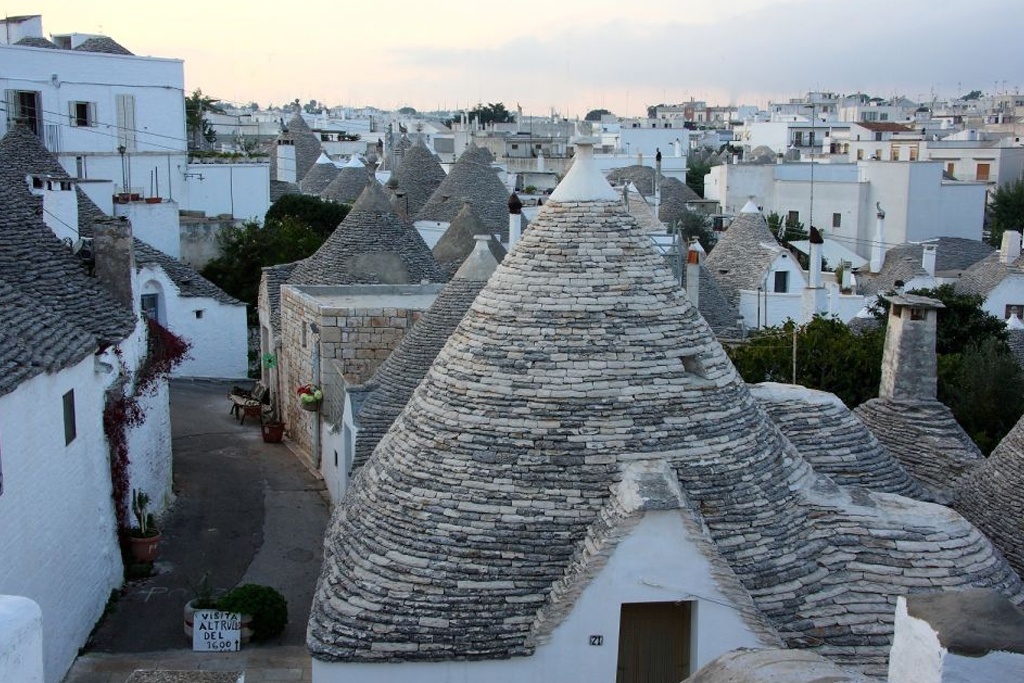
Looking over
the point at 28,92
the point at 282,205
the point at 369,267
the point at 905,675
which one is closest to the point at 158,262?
the point at 369,267

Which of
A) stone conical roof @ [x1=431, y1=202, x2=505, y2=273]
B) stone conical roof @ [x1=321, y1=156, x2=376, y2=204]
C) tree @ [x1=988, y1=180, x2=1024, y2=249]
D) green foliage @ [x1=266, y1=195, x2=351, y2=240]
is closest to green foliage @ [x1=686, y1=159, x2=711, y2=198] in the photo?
tree @ [x1=988, y1=180, x2=1024, y2=249]

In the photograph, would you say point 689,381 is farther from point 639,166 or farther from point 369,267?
point 639,166

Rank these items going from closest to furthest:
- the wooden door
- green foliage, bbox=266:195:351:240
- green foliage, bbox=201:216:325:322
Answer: the wooden door → green foliage, bbox=201:216:325:322 → green foliage, bbox=266:195:351:240

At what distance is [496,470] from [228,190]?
30.1m

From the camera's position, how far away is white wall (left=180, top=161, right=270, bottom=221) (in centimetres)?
3588

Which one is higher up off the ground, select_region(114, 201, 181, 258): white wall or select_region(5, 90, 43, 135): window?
select_region(5, 90, 43, 135): window

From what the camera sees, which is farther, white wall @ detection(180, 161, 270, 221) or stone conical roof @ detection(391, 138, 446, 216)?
stone conical roof @ detection(391, 138, 446, 216)

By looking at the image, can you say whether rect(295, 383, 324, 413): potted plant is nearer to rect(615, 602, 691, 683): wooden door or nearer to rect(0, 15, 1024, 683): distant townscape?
rect(0, 15, 1024, 683): distant townscape

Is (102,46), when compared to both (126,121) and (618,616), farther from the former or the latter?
(618,616)

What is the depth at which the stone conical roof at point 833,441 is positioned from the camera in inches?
414

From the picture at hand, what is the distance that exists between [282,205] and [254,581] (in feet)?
81.7

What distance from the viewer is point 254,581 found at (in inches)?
555

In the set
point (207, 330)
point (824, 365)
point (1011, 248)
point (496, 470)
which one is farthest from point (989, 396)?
point (1011, 248)

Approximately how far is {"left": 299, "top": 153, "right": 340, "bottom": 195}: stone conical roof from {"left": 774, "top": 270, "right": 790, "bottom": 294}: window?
2164 centimetres
